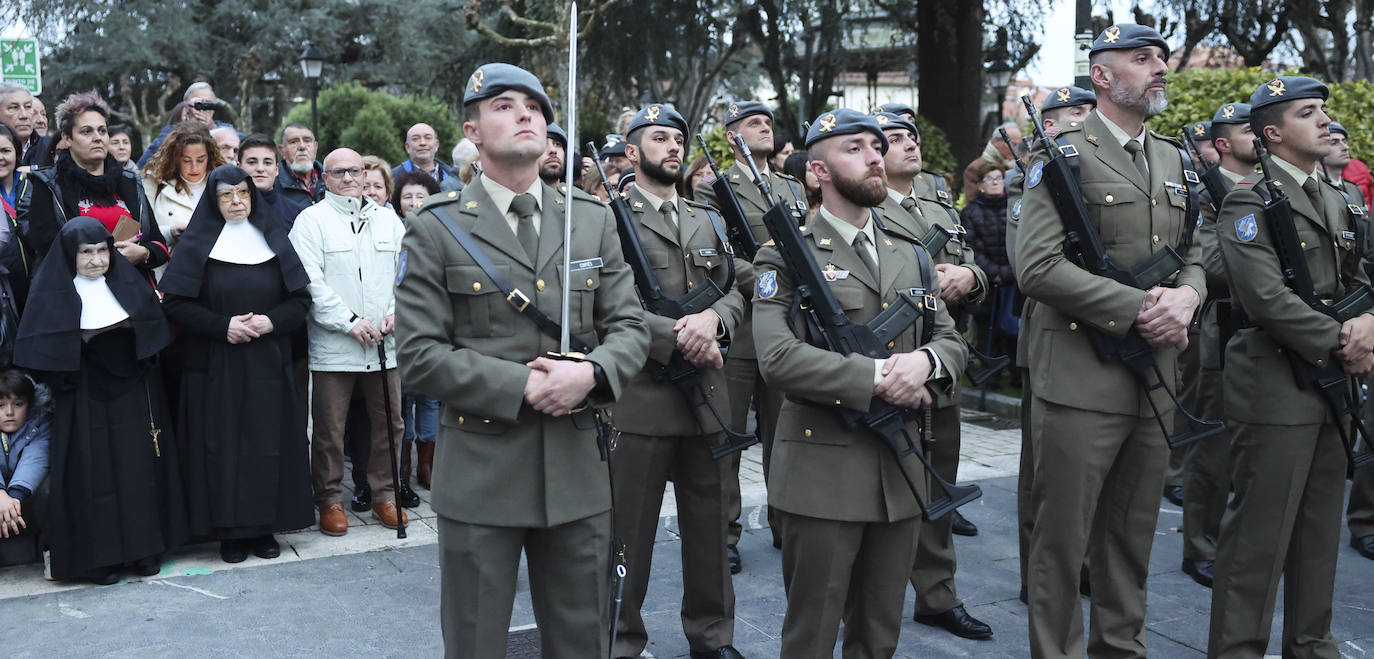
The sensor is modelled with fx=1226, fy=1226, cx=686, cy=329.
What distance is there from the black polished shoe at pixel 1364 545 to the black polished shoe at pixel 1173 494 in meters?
0.98

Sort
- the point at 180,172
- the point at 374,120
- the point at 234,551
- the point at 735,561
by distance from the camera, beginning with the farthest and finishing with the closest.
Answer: the point at 374,120
the point at 180,172
the point at 234,551
the point at 735,561

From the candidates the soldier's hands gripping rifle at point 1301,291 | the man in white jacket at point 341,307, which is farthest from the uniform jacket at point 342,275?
the soldier's hands gripping rifle at point 1301,291

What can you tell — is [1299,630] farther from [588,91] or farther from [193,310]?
[588,91]

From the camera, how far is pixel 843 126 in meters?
3.92

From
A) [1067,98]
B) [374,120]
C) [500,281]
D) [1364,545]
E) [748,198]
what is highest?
[374,120]

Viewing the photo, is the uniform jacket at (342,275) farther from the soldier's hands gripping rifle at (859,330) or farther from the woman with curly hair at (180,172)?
the soldier's hands gripping rifle at (859,330)

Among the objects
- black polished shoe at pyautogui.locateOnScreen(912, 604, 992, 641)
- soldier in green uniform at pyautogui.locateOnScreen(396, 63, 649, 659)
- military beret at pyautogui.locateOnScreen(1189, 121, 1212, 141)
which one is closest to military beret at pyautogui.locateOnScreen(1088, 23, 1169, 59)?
soldier in green uniform at pyautogui.locateOnScreen(396, 63, 649, 659)

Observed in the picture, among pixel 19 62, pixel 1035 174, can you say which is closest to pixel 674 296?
pixel 1035 174

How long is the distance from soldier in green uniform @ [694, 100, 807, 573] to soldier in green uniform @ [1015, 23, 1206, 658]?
66.6 inches

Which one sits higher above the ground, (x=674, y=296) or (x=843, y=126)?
(x=843, y=126)

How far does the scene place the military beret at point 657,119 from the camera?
512 centimetres

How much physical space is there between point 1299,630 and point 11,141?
6.43 metres

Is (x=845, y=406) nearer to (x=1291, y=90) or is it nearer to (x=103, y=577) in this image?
(x=1291, y=90)

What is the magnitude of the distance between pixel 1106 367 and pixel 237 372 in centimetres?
416
